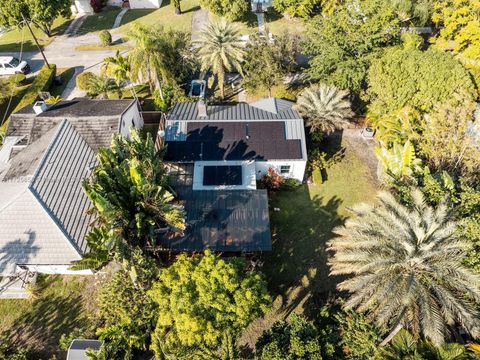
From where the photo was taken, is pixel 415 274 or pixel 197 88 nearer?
pixel 415 274

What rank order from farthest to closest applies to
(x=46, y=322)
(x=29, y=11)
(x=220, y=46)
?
(x=29, y=11) < (x=220, y=46) < (x=46, y=322)

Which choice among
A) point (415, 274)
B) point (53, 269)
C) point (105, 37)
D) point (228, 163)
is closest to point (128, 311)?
point (53, 269)

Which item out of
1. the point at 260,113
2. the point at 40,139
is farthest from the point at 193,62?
the point at 40,139

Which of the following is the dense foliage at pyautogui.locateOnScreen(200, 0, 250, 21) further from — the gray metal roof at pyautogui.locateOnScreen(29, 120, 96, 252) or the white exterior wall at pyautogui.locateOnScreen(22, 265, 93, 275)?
the white exterior wall at pyautogui.locateOnScreen(22, 265, 93, 275)

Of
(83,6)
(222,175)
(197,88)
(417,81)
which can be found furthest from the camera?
(83,6)

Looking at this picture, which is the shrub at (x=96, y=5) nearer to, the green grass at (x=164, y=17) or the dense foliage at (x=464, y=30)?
the green grass at (x=164, y=17)

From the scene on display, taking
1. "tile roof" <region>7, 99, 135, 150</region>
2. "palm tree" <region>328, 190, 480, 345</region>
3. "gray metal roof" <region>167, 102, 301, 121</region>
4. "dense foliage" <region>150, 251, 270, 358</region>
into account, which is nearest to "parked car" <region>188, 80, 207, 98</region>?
"gray metal roof" <region>167, 102, 301, 121</region>

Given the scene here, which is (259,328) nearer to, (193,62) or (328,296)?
(328,296)

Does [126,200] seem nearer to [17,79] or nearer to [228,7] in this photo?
[17,79]
